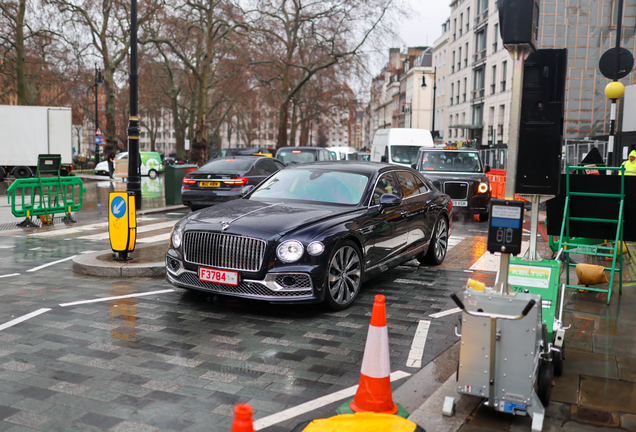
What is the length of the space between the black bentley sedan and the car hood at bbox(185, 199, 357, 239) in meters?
0.01

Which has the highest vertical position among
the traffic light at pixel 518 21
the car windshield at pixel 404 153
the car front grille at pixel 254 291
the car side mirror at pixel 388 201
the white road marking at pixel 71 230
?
the traffic light at pixel 518 21

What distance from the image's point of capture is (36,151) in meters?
30.3

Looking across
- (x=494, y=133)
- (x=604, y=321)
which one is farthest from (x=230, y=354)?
(x=494, y=133)

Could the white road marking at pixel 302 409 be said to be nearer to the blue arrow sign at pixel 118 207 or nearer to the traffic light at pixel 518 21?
the traffic light at pixel 518 21

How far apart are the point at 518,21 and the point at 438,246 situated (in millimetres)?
5685

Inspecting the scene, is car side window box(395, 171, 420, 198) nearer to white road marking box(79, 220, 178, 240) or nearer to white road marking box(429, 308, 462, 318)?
white road marking box(429, 308, 462, 318)

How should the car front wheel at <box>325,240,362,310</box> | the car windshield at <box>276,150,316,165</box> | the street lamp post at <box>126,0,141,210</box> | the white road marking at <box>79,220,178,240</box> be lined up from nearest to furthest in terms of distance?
the car front wheel at <box>325,240,362,310</box> → the white road marking at <box>79,220,178,240</box> → the street lamp post at <box>126,0,141,210</box> → the car windshield at <box>276,150,316,165</box>

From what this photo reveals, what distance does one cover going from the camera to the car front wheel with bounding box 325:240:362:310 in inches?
245

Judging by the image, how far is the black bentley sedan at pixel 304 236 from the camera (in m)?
5.91

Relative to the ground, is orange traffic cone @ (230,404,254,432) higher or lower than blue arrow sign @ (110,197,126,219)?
lower

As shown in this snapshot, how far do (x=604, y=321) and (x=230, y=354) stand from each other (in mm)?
3694

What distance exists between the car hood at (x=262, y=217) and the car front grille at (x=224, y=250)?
0.07 meters

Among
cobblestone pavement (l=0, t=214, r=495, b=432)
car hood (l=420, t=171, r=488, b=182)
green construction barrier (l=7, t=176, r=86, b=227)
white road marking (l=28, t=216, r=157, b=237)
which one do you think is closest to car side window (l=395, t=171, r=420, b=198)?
cobblestone pavement (l=0, t=214, r=495, b=432)

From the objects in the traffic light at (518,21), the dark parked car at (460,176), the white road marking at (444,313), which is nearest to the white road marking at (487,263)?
the white road marking at (444,313)
